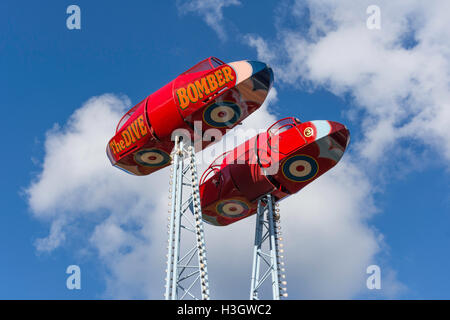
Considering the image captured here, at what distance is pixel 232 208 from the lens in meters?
35.6

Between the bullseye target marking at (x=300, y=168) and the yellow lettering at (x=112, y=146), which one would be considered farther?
the yellow lettering at (x=112, y=146)

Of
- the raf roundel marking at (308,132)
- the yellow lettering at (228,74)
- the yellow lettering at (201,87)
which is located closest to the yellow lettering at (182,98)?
the yellow lettering at (201,87)

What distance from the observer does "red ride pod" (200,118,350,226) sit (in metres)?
30.9

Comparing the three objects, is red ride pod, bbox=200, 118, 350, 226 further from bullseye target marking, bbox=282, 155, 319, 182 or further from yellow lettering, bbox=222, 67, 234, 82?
yellow lettering, bbox=222, 67, 234, 82

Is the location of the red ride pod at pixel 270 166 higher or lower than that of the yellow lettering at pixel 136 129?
lower

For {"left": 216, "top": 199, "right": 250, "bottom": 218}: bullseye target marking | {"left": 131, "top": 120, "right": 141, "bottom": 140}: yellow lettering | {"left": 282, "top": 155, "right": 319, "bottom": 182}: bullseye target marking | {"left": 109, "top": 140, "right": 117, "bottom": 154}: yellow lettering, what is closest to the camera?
{"left": 282, "top": 155, "right": 319, "bottom": 182}: bullseye target marking

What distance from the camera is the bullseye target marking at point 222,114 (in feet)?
101

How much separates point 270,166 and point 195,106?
17.7ft

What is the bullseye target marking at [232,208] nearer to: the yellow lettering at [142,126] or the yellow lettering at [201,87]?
the yellow lettering at [142,126]

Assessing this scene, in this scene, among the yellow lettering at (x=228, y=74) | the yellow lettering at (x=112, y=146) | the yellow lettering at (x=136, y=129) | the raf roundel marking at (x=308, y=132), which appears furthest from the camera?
the yellow lettering at (x=112, y=146)

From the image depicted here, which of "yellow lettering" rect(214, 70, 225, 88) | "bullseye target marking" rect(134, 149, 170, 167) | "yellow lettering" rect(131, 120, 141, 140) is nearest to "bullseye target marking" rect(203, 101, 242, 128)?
"yellow lettering" rect(214, 70, 225, 88)
